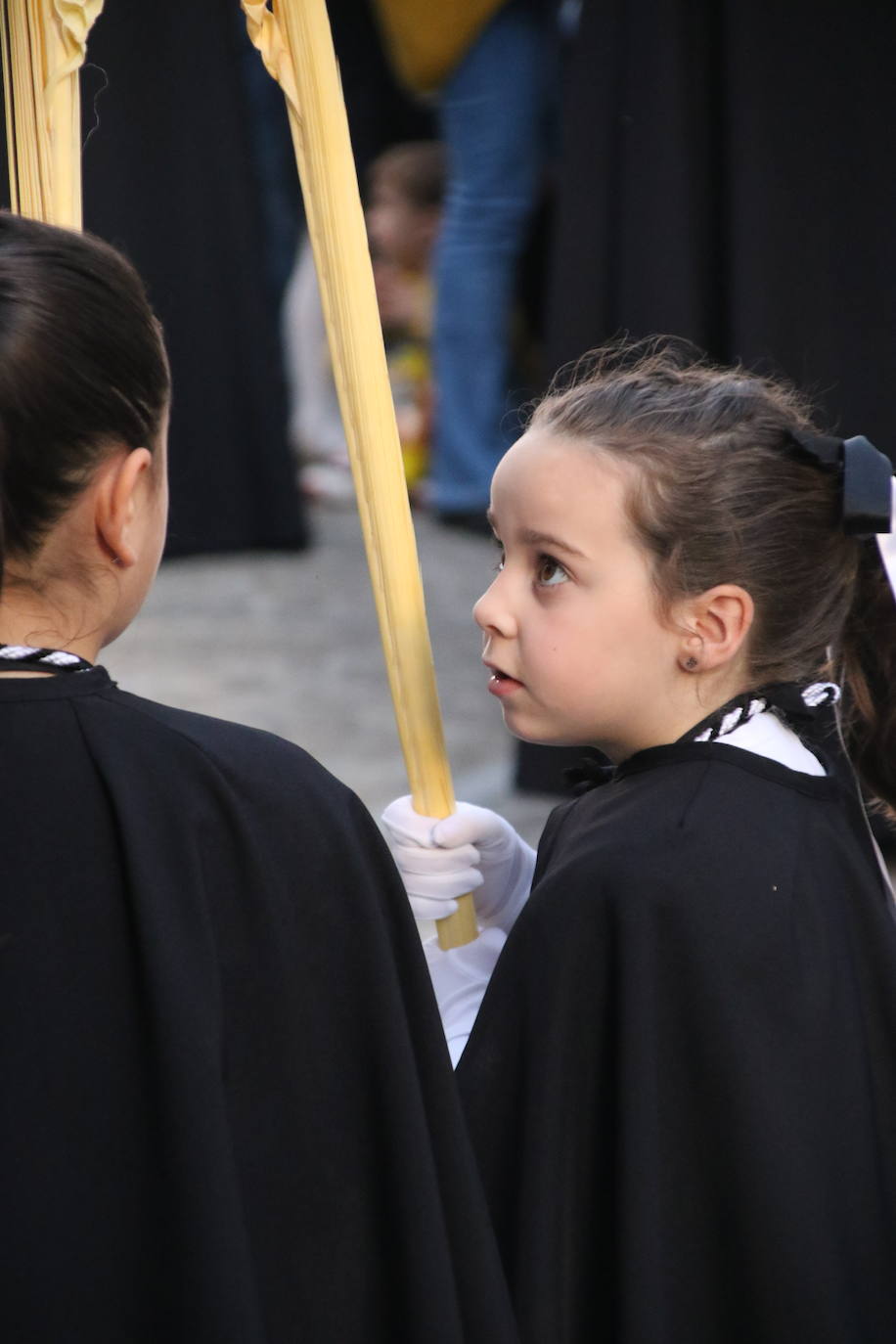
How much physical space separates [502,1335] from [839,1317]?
0.97 ft

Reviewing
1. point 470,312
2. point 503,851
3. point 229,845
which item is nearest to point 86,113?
point 470,312

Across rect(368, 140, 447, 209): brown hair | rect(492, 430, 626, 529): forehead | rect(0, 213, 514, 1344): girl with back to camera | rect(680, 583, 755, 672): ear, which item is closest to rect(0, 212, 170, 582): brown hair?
rect(0, 213, 514, 1344): girl with back to camera

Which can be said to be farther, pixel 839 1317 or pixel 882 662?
pixel 882 662

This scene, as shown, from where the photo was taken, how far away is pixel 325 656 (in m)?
4.16

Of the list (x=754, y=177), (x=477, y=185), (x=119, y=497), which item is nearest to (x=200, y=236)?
(x=477, y=185)

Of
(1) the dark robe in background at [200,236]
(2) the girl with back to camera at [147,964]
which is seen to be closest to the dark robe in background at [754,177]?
(2) the girl with back to camera at [147,964]

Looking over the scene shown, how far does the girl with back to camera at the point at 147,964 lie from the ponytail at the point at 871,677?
0.61 m

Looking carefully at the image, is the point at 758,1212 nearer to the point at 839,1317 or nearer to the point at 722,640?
the point at 839,1317

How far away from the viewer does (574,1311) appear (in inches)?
54.8

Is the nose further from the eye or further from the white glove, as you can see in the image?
the white glove

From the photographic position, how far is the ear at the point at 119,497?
3.75 ft

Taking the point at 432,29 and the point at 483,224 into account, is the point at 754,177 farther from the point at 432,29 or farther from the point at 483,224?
the point at 483,224

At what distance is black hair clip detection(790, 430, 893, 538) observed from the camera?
143cm

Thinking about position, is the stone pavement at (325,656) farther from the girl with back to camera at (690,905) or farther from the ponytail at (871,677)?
the girl with back to camera at (690,905)
